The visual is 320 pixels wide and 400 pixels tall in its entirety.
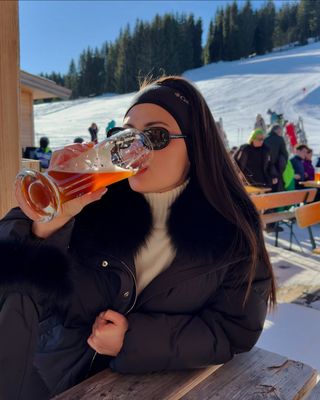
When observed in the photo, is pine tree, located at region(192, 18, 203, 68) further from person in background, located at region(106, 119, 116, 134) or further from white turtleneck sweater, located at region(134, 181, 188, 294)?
white turtleneck sweater, located at region(134, 181, 188, 294)

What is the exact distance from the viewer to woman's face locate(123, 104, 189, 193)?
1234 millimetres

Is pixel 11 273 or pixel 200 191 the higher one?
pixel 200 191

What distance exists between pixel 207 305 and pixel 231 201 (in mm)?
320

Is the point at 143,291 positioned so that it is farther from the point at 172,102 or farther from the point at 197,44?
the point at 197,44

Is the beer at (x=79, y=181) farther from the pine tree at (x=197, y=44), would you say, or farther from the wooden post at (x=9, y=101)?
the pine tree at (x=197, y=44)

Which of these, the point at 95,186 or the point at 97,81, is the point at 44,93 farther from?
the point at 97,81

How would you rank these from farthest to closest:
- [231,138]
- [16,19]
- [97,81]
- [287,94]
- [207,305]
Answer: [97,81], [287,94], [231,138], [16,19], [207,305]

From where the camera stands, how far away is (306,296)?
3.53 meters

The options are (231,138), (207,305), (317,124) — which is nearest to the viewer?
(207,305)

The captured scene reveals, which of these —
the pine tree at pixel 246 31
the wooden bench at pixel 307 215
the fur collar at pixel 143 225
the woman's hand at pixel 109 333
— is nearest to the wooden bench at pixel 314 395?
the fur collar at pixel 143 225

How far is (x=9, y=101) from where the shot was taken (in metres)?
1.70

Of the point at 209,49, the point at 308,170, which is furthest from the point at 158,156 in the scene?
the point at 209,49

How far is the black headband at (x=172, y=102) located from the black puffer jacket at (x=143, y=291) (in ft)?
0.64

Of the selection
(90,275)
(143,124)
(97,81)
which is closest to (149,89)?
(143,124)
